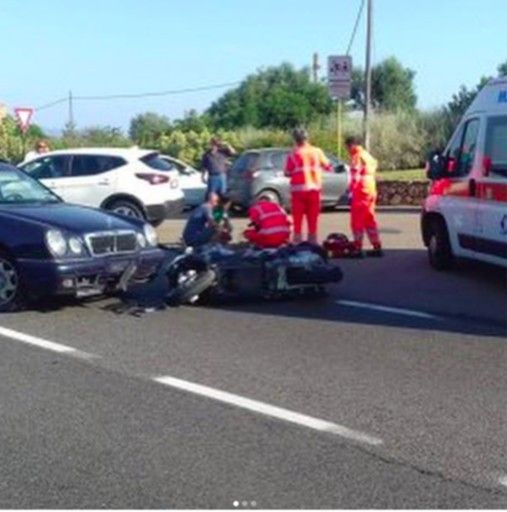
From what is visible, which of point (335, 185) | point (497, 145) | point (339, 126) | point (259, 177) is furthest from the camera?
point (339, 126)

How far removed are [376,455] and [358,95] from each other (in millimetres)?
57111

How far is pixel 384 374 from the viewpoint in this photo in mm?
6859

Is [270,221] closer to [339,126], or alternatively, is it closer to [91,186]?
[91,186]

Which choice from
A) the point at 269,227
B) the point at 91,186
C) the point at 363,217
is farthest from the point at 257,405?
the point at 91,186

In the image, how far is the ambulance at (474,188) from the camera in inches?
413

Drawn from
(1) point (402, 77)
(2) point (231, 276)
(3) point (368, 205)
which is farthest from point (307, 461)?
(1) point (402, 77)

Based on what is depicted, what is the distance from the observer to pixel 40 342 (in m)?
8.05

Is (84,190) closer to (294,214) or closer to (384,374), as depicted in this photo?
(294,214)

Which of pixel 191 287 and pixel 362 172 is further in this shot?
pixel 362 172

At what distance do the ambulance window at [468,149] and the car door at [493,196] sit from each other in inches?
10.2

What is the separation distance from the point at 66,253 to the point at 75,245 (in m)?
0.12

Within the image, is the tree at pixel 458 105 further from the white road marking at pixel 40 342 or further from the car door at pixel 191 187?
the white road marking at pixel 40 342

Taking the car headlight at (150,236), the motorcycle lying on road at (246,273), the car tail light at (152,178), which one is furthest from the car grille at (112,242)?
the car tail light at (152,178)

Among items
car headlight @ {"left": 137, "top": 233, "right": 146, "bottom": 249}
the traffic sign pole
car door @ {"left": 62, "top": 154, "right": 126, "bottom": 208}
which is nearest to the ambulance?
car headlight @ {"left": 137, "top": 233, "right": 146, "bottom": 249}
